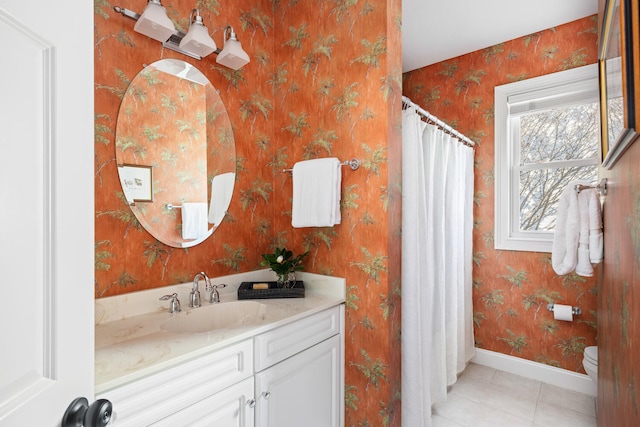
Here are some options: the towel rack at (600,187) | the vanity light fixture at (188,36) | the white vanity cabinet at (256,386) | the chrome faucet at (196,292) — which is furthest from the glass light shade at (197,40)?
the towel rack at (600,187)

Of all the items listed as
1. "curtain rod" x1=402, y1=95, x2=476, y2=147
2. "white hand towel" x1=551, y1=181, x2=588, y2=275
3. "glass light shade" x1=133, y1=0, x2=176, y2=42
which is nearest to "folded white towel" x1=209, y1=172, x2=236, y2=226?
"glass light shade" x1=133, y1=0, x2=176, y2=42

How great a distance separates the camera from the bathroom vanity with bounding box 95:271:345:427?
1017 millimetres

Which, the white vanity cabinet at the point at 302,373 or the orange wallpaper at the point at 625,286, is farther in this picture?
the white vanity cabinet at the point at 302,373

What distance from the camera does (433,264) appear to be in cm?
209

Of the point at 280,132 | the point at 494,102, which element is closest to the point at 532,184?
the point at 494,102

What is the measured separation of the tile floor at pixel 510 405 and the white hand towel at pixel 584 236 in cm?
111

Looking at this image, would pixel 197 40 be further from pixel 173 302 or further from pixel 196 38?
pixel 173 302

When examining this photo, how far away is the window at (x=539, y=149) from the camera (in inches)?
99.0

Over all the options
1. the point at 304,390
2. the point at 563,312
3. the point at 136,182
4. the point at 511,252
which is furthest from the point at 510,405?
the point at 136,182

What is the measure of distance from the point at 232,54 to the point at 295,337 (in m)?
1.43

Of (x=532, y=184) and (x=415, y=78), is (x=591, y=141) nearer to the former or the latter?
(x=532, y=184)

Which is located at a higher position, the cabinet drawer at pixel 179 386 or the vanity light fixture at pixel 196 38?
the vanity light fixture at pixel 196 38
